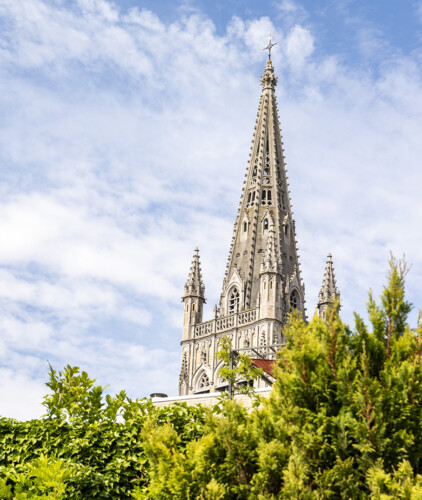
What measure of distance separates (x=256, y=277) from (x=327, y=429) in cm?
5463

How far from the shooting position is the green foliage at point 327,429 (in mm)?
10992

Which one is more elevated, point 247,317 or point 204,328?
point 247,317

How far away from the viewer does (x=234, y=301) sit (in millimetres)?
65625

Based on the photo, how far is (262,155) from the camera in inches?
2926

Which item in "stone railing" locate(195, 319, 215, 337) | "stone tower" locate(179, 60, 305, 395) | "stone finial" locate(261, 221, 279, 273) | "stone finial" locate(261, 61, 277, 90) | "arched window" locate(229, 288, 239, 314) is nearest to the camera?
"stone tower" locate(179, 60, 305, 395)

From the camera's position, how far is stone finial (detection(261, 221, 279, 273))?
6341 cm

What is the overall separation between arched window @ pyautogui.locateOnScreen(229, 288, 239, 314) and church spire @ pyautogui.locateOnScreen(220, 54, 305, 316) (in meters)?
0.28

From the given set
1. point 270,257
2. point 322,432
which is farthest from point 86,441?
point 270,257

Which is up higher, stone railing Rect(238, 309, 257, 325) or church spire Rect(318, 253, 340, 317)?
church spire Rect(318, 253, 340, 317)

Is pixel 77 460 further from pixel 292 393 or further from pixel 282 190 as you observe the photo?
pixel 282 190

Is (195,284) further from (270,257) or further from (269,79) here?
(269,79)

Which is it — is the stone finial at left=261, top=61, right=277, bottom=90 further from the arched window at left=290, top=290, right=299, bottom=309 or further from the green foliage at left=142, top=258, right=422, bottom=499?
the green foliage at left=142, top=258, right=422, bottom=499

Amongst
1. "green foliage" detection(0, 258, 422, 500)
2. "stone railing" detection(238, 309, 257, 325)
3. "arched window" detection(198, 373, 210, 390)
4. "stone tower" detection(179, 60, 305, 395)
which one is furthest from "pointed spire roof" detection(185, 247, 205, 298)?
"green foliage" detection(0, 258, 422, 500)

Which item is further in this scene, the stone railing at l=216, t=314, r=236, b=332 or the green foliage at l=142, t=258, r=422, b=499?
the stone railing at l=216, t=314, r=236, b=332
